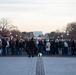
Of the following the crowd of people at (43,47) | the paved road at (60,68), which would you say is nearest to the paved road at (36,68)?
the paved road at (60,68)

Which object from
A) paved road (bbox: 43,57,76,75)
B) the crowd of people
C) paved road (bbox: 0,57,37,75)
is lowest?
paved road (bbox: 43,57,76,75)

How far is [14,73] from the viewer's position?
18.0 meters

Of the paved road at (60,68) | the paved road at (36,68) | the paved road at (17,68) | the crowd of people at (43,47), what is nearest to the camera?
the paved road at (17,68)

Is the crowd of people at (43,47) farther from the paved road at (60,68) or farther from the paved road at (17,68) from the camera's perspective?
the paved road at (17,68)

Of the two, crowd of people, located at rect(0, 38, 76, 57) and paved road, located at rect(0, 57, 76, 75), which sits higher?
crowd of people, located at rect(0, 38, 76, 57)

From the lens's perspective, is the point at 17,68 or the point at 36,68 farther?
the point at 17,68

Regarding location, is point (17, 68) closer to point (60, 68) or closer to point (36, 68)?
point (36, 68)

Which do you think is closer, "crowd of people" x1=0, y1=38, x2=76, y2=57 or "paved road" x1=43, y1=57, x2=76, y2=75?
"paved road" x1=43, y1=57, x2=76, y2=75

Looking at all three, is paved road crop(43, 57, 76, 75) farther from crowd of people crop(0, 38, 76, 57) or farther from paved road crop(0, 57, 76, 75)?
crowd of people crop(0, 38, 76, 57)

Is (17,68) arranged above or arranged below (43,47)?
below

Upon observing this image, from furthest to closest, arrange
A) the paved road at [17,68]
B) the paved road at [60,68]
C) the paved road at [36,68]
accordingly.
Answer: the paved road at [60,68]
the paved road at [36,68]
the paved road at [17,68]

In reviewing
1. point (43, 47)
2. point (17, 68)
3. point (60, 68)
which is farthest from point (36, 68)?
point (43, 47)

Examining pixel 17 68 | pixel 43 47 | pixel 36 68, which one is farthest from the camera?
pixel 43 47

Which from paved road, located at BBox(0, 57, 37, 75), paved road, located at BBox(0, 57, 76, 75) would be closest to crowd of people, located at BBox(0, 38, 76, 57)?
paved road, located at BBox(0, 57, 76, 75)
